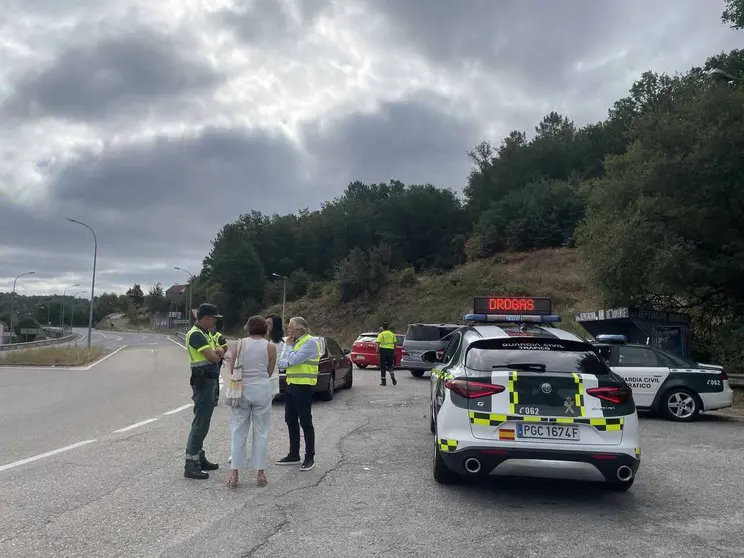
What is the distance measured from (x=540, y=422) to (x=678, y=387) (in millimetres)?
7290

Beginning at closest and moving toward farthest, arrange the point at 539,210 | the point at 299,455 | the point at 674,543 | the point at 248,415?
the point at 674,543, the point at 248,415, the point at 299,455, the point at 539,210

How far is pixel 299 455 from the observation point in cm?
770

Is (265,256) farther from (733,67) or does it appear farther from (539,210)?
(733,67)

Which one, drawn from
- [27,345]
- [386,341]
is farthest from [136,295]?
[386,341]

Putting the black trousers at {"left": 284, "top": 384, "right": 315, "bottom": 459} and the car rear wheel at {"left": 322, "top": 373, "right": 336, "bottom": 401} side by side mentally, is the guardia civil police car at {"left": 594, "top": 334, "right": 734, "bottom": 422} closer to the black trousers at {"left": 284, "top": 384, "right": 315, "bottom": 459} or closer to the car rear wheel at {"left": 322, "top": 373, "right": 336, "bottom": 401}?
the car rear wheel at {"left": 322, "top": 373, "right": 336, "bottom": 401}

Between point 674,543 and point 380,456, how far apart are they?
3.77 metres

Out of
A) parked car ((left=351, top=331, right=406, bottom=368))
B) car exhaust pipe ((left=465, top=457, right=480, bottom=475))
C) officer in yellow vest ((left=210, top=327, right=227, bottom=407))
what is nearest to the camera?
car exhaust pipe ((left=465, top=457, right=480, bottom=475))

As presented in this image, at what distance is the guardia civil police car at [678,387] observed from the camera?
11.7m

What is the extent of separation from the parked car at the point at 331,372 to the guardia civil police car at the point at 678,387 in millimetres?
5574

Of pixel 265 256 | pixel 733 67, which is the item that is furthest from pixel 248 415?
pixel 265 256

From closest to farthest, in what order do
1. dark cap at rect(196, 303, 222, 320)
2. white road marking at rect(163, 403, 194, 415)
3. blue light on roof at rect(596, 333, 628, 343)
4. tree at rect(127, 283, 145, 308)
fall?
dark cap at rect(196, 303, 222, 320), white road marking at rect(163, 403, 194, 415), blue light on roof at rect(596, 333, 628, 343), tree at rect(127, 283, 145, 308)

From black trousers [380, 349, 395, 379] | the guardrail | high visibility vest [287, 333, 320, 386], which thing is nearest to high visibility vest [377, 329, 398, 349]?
black trousers [380, 349, 395, 379]

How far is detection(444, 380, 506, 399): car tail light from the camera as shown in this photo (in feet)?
19.4

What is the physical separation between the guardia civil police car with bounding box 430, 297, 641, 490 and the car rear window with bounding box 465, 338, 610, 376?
0.4 inches
